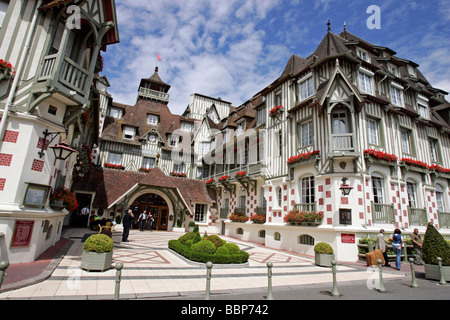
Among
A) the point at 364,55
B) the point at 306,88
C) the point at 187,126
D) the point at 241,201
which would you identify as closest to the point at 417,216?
the point at 306,88

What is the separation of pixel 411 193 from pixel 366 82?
738cm

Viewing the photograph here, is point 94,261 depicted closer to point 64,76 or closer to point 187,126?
point 64,76

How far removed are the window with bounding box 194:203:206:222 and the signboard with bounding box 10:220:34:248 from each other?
692 inches

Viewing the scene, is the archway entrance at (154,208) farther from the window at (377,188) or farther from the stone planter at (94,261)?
the window at (377,188)

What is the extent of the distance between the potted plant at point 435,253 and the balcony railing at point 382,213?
12.3 feet

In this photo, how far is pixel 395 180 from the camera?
1383 centimetres

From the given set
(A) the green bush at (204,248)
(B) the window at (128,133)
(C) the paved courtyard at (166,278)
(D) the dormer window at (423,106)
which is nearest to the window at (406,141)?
(D) the dormer window at (423,106)

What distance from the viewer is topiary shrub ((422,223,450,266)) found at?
843 cm

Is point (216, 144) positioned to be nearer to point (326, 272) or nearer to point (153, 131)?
point (153, 131)

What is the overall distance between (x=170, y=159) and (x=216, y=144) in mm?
5718

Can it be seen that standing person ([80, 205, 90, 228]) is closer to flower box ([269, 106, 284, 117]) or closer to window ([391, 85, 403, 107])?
flower box ([269, 106, 284, 117])

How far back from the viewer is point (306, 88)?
15.7 m

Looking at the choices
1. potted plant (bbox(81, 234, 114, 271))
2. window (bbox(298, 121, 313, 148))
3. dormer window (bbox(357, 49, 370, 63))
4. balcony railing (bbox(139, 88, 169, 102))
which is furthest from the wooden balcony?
balcony railing (bbox(139, 88, 169, 102))

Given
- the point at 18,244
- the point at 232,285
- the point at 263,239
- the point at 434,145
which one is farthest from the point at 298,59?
the point at 18,244
